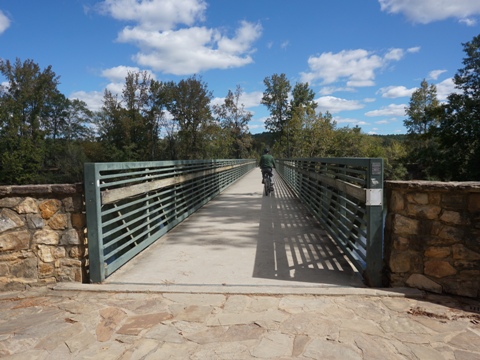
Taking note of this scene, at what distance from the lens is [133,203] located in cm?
427

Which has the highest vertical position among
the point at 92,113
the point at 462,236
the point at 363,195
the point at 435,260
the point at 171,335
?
the point at 92,113

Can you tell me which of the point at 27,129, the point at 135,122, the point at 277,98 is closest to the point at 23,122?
the point at 27,129

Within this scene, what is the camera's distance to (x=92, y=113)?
→ 65.4m

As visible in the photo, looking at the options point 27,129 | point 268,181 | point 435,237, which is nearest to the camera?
point 435,237

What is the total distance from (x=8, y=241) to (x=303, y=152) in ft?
104

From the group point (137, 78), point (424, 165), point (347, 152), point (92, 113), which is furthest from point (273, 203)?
point (92, 113)

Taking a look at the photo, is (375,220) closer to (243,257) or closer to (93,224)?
(243,257)

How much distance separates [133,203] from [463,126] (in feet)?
89.1

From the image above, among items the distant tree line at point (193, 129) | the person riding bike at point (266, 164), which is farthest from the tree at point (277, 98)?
the person riding bike at point (266, 164)

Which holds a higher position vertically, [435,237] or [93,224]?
[93,224]

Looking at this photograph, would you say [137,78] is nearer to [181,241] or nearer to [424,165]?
[424,165]

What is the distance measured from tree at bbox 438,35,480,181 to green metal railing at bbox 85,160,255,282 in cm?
2192

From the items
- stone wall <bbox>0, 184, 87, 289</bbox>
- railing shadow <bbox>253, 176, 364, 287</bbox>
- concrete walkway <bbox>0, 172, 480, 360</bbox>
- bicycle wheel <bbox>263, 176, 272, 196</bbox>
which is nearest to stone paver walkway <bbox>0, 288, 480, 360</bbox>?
concrete walkway <bbox>0, 172, 480, 360</bbox>

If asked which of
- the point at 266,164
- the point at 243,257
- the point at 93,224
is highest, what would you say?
the point at 266,164
